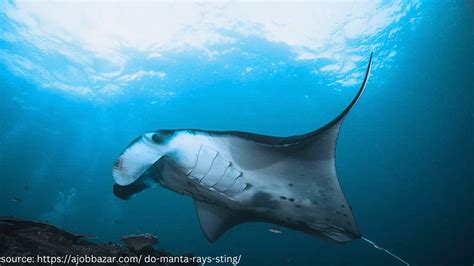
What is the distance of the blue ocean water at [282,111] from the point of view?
46.8 feet

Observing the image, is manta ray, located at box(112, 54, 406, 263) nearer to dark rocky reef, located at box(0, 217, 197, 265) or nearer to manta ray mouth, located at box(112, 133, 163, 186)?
manta ray mouth, located at box(112, 133, 163, 186)

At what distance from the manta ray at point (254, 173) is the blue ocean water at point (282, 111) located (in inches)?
426

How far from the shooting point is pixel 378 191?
2792cm

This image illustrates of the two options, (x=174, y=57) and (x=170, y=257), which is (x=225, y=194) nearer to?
(x=170, y=257)

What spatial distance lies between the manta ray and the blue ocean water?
10.8 m

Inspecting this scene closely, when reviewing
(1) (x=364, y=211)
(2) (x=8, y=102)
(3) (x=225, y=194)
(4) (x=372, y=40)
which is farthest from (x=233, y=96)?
(1) (x=364, y=211)

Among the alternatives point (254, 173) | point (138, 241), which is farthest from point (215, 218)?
point (254, 173)

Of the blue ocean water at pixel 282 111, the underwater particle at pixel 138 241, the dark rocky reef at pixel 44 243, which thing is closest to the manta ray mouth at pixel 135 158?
the dark rocky reef at pixel 44 243

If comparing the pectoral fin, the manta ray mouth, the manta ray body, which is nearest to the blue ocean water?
the pectoral fin

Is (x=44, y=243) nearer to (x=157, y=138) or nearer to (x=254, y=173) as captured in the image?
(x=157, y=138)

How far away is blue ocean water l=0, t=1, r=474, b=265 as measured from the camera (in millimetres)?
14250

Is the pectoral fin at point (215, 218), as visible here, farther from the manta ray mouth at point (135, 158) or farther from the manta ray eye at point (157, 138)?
the manta ray eye at point (157, 138)

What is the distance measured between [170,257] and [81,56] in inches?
632

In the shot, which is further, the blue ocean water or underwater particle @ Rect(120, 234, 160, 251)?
the blue ocean water
